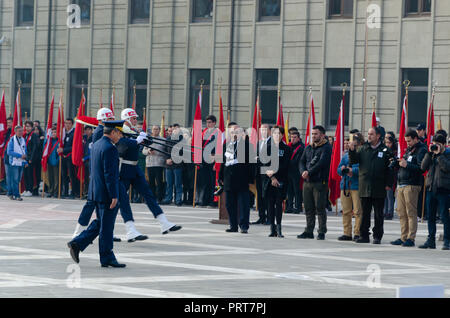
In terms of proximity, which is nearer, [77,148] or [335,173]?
[335,173]

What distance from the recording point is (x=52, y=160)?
27.2 metres

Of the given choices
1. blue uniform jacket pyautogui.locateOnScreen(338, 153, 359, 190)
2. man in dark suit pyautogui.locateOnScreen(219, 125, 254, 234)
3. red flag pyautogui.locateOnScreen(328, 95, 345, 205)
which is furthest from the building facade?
man in dark suit pyautogui.locateOnScreen(219, 125, 254, 234)

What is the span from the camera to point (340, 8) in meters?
32.2

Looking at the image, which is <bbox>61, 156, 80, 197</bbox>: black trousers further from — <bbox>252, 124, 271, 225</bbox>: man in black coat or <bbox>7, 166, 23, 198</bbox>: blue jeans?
<bbox>252, 124, 271, 225</bbox>: man in black coat

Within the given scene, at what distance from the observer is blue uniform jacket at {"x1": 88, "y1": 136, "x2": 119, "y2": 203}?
A: 40.4ft

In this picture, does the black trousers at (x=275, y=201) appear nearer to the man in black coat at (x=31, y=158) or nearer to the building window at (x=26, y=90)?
the man in black coat at (x=31, y=158)

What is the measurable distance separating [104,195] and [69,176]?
14.9 meters

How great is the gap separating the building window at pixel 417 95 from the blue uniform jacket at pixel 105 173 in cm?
1950

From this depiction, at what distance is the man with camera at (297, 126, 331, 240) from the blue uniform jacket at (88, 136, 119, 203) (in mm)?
5512

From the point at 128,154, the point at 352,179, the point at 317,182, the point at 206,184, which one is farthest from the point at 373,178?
the point at 206,184

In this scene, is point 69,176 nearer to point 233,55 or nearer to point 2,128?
point 2,128

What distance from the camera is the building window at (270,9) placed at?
33625mm

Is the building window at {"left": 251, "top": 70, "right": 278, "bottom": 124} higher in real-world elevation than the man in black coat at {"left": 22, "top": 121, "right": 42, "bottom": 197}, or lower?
higher

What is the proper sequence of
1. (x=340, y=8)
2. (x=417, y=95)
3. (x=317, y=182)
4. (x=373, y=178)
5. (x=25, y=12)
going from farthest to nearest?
1. (x=25, y=12)
2. (x=340, y=8)
3. (x=417, y=95)
4. (x=317, y=182)
5. (x=373, y=178)
